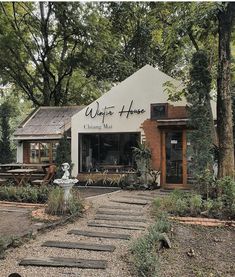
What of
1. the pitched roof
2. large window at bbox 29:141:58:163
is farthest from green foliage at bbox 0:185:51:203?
large window at bbox 29:141:58:163

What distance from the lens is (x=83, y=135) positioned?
15008 mm

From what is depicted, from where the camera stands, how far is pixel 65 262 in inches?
215

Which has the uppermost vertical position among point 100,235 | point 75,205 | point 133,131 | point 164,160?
point 133,131

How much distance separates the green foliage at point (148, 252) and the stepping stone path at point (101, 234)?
55 cm

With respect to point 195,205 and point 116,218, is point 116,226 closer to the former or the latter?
Answer: point 116,218

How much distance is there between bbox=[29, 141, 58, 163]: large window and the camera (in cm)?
1672

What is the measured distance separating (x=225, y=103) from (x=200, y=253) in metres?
4.77

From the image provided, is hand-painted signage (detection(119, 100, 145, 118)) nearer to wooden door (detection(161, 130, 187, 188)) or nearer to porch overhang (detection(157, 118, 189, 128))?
porch overhang (detection(157, 118, 189, 128))

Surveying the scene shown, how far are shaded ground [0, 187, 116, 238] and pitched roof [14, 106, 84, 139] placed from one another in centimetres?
654

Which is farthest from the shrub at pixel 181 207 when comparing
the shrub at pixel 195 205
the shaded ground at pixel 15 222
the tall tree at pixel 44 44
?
the tall tree at pixel 44 44

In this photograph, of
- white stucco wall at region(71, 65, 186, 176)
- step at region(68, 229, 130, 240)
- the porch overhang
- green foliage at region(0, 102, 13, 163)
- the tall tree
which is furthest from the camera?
green foliage at region(0, 102, 13, 163)

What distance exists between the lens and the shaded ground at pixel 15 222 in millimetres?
6973

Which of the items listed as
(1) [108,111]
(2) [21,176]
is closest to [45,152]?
(2) [21,176]

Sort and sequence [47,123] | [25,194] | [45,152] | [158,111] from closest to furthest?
1. [25,194]
2. [158,111]
3. [45,152]
4. [47,123]
